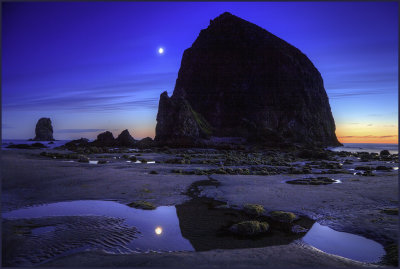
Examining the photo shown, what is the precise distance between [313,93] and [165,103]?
101m

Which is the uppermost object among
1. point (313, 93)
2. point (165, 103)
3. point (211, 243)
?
point (313, 93)

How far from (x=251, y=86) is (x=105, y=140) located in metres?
89.9

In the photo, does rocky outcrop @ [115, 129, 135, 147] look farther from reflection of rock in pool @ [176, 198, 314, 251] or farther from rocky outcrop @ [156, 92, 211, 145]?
reflection of rock in pool @ [176, 198, 314, 251]

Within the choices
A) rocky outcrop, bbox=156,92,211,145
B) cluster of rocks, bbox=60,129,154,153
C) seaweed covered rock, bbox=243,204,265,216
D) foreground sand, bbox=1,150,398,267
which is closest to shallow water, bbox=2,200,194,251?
foreground sand, bbox=1,150,398,267

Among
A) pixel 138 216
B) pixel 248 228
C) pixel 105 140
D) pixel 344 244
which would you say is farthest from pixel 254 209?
pixel 105 140

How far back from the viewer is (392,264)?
24.3 feet

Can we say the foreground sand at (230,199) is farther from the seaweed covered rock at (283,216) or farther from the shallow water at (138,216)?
the seaweed covered rock at (283,216)

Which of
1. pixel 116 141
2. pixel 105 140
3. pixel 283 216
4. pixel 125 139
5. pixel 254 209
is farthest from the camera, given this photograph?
pixel 125 139

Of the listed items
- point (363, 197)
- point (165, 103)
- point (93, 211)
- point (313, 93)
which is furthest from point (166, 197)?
point (313, 93)

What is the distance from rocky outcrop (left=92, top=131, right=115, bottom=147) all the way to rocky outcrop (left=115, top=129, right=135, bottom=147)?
197 centimetres

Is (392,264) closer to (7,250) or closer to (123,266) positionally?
(123,266)

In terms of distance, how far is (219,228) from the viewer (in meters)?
10.5

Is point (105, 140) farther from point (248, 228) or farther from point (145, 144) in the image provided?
point (248, 228)

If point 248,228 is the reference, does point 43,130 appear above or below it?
above
